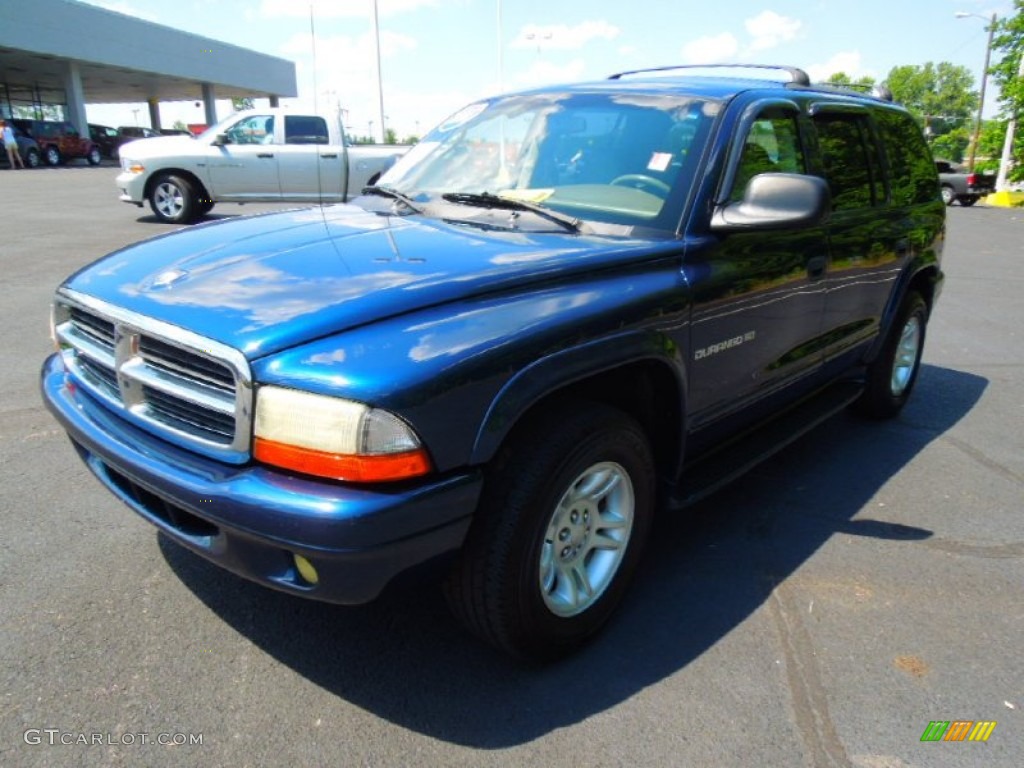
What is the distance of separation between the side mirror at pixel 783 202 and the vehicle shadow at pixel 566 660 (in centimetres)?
140

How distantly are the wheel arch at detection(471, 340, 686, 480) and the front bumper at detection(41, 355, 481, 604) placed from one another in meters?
0.18

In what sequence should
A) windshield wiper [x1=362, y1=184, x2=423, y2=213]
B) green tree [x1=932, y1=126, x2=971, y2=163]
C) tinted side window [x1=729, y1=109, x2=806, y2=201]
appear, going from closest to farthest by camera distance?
tinted side window [x1=729, y1=109, x2=806, y2=201]
windshield wiper [x1=362, y1=184, x2=423, y2=213]
green tree [x1=932, y1=126, x2=971, y2=163]

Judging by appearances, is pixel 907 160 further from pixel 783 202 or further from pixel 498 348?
pixel 498 348

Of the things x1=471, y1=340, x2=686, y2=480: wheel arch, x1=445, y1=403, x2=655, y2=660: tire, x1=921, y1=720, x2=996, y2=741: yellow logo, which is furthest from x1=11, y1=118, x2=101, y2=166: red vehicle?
x1=921, y1=720, x2=996, y2=741: yellow logo

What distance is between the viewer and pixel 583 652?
8.59 feet

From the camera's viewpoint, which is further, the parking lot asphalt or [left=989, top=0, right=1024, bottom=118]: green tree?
[left=989, top=0, right=1024, bottom=118]: green tree

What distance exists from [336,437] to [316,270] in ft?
2.31

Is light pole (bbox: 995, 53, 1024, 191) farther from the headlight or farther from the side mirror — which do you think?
the headlight

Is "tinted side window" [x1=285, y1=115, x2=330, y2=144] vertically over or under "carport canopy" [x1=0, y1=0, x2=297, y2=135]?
under

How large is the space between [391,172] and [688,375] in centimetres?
196

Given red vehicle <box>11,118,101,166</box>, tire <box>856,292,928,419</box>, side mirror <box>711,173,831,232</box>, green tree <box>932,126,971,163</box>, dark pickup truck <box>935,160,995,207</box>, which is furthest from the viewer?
green tree <box>932,126,971,163</box>

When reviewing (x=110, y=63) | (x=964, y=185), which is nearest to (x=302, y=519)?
(x=964, y=185)

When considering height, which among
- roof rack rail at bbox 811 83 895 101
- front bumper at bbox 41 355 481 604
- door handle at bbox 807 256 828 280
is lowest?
front bumper at bbox 41 355 481 604

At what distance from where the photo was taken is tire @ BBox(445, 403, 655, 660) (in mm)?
2166
